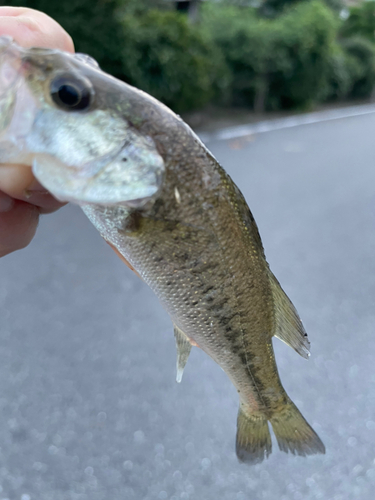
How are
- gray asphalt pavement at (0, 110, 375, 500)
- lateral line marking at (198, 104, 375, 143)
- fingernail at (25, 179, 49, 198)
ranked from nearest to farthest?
fingernail at (25, 179, 49, 198)
gray asphalt pavement at (0, 110, 375, 500)
lateral line marking at (198, 104, 375, 143)

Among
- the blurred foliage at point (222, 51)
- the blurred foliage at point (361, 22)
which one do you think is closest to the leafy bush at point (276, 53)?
the blurred foliage at point (222, 51)

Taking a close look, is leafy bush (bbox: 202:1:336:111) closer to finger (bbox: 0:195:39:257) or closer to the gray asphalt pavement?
the gray asphalt pavement

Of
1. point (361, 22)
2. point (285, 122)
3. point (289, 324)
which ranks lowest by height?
point (285, 122)

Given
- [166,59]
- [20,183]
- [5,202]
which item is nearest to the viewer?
[20,183]

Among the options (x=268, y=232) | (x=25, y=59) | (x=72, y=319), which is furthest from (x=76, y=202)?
Result: (x=268, y=232)

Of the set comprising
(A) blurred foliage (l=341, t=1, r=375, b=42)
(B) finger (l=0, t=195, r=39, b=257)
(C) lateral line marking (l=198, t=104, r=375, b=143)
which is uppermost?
(B) finger (l=0, t=195, r=39, b=257)

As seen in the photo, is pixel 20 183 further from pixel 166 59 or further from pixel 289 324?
pixel 166 59

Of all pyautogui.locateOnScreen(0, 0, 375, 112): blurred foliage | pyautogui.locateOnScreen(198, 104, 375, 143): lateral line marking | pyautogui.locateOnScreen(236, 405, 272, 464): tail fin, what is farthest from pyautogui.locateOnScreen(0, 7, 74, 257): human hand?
pyautogui.locateOnScreen(198, 104, 375, 143): lateral line marking

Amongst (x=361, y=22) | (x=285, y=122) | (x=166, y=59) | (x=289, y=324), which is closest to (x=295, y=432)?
(x=289, y=324)
